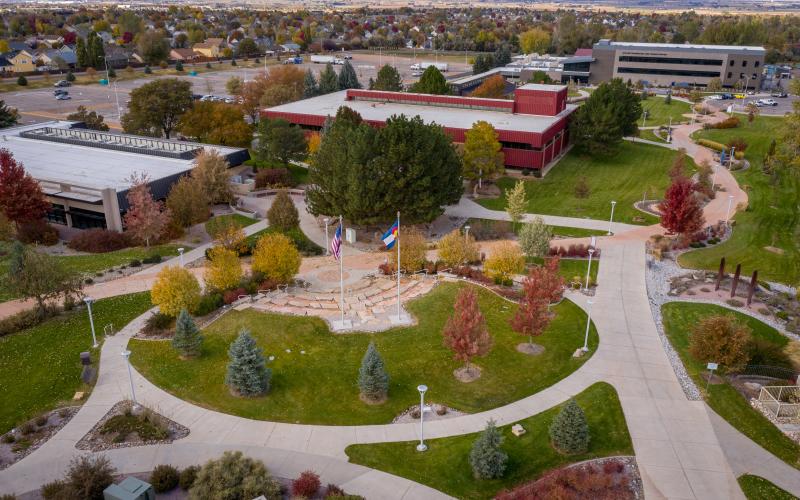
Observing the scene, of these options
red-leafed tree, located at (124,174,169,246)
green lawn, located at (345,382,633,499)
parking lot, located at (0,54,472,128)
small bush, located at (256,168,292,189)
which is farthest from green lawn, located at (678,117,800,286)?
parking lot, located at (0,54,472,128)

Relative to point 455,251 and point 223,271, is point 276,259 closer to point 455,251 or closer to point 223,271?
point 223,271

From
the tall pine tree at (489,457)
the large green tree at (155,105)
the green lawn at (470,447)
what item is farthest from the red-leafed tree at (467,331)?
the large green tree at (155,105)

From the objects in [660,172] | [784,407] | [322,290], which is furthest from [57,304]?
[660,172]

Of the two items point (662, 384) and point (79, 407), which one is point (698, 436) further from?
point (79, 407)

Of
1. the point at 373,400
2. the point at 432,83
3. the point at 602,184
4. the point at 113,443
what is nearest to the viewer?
the point at 113,443

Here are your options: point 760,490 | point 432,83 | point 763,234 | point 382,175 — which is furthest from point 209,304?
point 432,83
